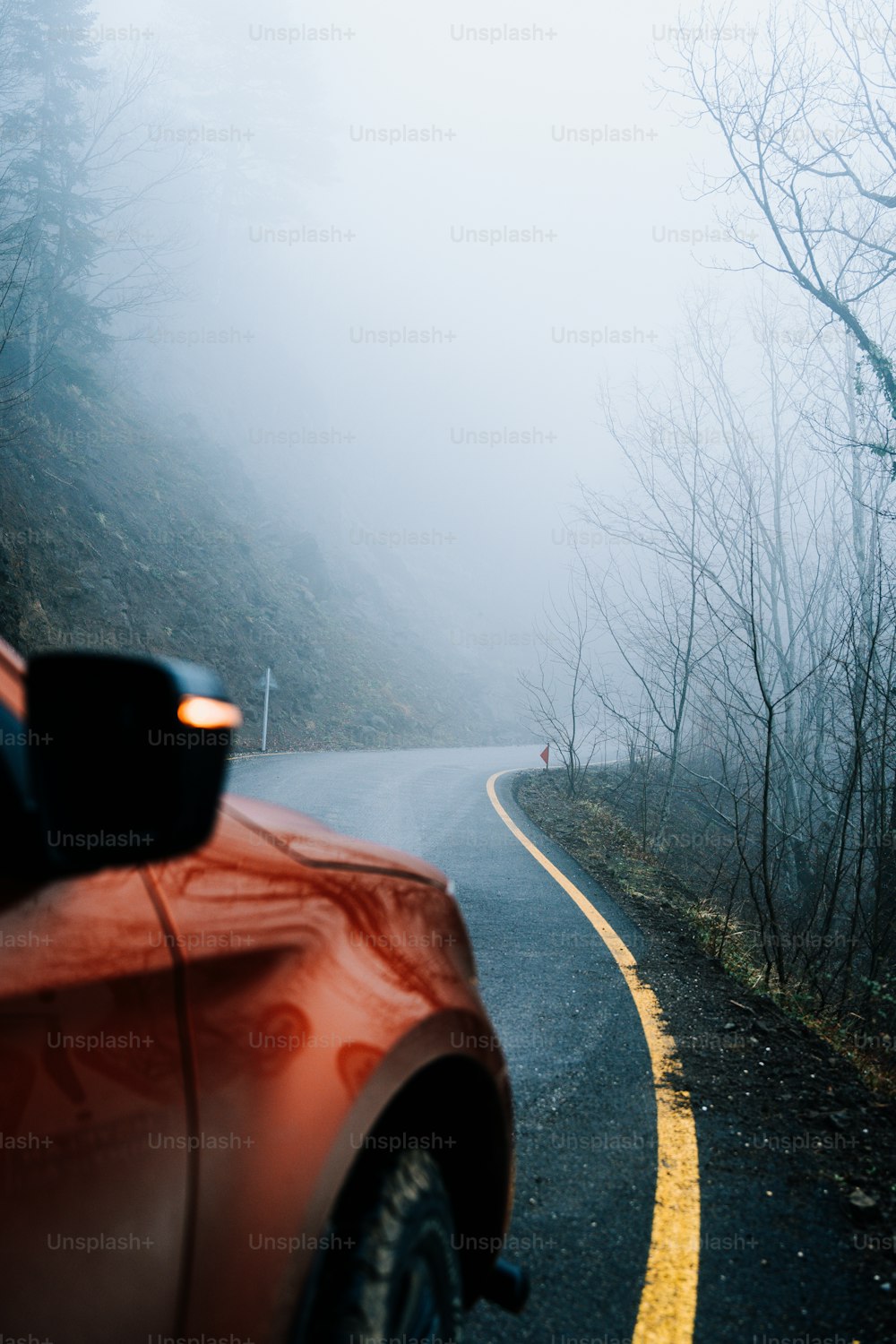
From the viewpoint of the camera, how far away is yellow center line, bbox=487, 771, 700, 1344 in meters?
2.33

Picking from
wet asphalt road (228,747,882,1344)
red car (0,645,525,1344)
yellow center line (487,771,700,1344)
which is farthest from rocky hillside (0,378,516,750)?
red car (0,645,525,1344)

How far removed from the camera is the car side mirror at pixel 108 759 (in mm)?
1008

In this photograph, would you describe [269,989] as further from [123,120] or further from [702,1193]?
[123,120]

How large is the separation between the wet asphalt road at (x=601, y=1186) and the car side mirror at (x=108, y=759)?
2032 mm

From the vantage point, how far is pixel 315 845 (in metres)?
1.75

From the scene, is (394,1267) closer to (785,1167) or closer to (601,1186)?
(601,1186)

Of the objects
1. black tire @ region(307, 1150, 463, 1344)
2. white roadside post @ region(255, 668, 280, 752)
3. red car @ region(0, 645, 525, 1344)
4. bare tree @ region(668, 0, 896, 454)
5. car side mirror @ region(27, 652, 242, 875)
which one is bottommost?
white roadside post @ region(255, 668, 280, 752)

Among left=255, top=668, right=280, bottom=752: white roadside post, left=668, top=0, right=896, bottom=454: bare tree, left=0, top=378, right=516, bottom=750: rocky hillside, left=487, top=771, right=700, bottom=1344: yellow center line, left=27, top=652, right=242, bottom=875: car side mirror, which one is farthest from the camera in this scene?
left=255, top=668, right=280, bottom=752: white roadside post

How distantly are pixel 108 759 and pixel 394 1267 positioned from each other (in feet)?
3.25

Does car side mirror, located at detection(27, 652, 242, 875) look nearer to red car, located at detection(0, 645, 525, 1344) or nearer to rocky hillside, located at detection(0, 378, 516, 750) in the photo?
red car, located at detection(0, 645, 525, 1344)

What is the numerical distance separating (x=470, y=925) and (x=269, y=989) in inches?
195

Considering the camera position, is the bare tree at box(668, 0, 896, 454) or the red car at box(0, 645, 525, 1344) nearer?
→ the red car at box(0, 645, 525, 1344)

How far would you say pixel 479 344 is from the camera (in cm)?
10031

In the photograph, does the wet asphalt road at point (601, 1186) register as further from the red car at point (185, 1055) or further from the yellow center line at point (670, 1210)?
the red car at point (185, 1055)
